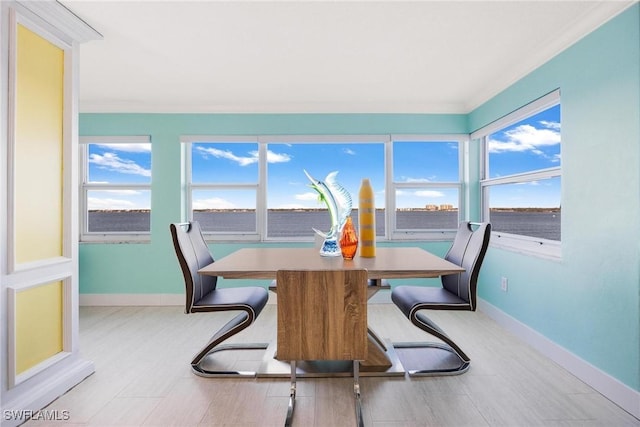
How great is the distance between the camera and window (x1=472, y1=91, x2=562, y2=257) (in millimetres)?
2686

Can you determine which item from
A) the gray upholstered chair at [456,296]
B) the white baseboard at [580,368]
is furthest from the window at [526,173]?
the gray upholstered chair at [456,296]

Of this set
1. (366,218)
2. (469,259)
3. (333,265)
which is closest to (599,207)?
(469,259)

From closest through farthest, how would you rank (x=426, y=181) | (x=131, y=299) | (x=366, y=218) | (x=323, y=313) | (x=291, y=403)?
(x=323, y=313) → (x=291, y=403) → (x=366, y=218) → (x=131, y=299) → (x=426, y=181)

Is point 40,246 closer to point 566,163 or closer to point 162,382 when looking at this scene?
point 162,382

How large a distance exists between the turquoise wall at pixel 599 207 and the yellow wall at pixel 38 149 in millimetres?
3316

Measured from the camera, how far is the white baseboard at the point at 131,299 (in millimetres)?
3918

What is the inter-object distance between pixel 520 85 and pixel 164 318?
158 inches

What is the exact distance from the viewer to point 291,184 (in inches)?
164

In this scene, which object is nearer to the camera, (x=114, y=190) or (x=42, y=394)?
(x=42, y=394)

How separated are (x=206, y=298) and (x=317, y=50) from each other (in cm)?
199

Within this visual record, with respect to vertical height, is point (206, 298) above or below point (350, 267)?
below

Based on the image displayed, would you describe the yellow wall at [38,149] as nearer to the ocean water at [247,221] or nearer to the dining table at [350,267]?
the dining table at [350,267]

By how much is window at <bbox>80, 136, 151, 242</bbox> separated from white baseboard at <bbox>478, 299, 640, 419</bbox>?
4006mm

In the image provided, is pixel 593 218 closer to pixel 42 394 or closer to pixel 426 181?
pixel 426 181
